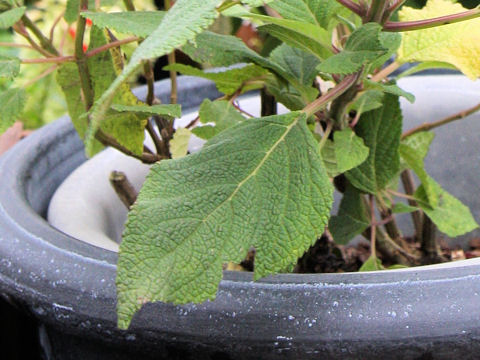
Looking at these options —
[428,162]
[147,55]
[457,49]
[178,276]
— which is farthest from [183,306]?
[428,162]

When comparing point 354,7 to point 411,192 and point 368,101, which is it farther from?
point 411,192

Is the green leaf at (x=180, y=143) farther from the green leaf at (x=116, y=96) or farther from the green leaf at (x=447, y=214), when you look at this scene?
the green leaf at (x=447, y=214)

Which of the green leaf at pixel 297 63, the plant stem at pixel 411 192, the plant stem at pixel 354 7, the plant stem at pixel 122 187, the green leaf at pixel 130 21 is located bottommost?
the plant stem at pixel 411 192

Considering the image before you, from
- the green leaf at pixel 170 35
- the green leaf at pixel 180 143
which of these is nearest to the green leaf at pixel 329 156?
the green leaf at pixel 180 143

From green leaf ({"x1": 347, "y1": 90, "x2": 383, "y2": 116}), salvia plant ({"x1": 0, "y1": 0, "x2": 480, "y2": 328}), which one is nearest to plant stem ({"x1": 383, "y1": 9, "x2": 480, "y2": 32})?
salvia plant ({"x1": 0, "y1": 0, "x2": 480, "y2": 328})

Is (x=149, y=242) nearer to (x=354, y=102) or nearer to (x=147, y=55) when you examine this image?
(x=147, y=55)

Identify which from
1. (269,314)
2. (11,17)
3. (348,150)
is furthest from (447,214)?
(11,17)
